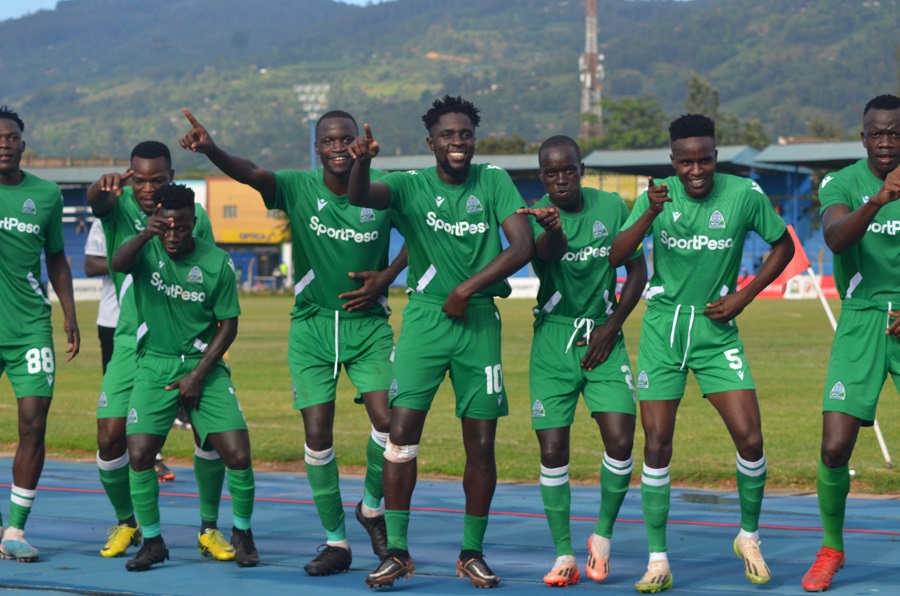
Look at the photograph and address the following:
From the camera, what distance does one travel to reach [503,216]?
771 centimetres

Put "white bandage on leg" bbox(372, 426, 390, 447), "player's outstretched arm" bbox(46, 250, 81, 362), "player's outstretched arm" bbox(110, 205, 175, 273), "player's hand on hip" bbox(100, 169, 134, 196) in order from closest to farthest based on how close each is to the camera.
Result: "player's outstretched arm" bbox(110, 205, 175, 273) → "player's hand on hip" bbox(100, 169, 134, 196) → "white bandage on leg" bbox(372, 426, 390, 447) → "player's outstretched arm" bbox(46, 250, 81, 362)

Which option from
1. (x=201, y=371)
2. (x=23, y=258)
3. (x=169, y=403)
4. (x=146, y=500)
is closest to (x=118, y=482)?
(x=146, y=500)

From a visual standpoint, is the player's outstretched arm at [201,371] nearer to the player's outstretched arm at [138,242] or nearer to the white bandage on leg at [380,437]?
the player's outstretched arm at [138,242]

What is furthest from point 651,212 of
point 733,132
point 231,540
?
point 733,132

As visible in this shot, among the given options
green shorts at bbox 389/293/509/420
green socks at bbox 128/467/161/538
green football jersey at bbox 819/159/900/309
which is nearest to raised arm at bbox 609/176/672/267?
green shorts at bbox 389/293/509/420

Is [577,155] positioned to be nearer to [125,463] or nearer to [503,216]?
[503,216]

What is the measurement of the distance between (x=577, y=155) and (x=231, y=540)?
10.6 feet

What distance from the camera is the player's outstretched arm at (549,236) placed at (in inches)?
288

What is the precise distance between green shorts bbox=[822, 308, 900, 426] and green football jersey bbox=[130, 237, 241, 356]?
367cm

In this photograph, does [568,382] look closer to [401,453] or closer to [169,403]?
[401,453]

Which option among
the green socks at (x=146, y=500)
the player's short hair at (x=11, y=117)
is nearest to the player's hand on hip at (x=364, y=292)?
the green socks at (x=146, y=500)

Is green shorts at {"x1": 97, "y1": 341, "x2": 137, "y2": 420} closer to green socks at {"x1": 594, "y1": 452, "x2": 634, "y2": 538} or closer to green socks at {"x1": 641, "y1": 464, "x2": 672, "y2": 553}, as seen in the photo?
green socks at {"x1": 594, "y1": 452, "x2": 634, "y2": 538}

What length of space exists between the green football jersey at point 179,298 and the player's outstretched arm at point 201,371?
92 mm

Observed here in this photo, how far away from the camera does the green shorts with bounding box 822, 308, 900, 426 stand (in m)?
7.49
